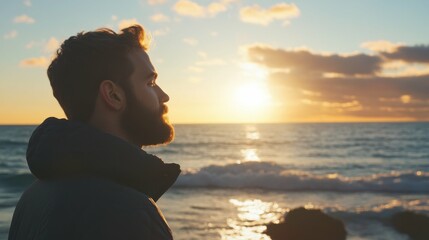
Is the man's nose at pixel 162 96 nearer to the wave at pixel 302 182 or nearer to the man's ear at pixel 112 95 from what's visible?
the man's ear at pixel 112 95

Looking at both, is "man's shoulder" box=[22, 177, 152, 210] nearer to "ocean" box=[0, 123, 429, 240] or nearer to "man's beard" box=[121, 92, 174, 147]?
"man's beard" box=[121, 92, 174, 147]

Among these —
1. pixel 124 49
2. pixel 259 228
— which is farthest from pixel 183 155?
pixel 124 49

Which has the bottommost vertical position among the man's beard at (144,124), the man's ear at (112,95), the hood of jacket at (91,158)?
the hood of jacket at (91,158)

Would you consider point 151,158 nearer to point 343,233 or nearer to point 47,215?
point 47,215

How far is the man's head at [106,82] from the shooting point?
1681 millimetres

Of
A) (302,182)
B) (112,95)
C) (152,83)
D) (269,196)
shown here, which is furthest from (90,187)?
(302,182)

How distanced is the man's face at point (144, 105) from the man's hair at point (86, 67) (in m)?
0.04

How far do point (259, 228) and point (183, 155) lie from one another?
101 feet

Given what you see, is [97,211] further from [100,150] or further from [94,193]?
[100,150]

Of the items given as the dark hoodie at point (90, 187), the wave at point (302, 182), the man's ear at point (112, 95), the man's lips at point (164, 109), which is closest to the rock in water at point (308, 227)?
the man's lips at point (164, 109)

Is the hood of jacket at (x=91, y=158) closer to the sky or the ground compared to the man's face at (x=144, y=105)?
closer to the ground

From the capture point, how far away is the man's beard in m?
1.72

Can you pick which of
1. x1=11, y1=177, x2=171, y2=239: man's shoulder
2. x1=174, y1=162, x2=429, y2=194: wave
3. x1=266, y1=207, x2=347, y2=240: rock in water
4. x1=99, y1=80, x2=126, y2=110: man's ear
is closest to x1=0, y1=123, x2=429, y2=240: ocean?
x1=174, y1=162, x2=429, y2=194: wave

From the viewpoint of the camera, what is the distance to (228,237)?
35.7 feet
